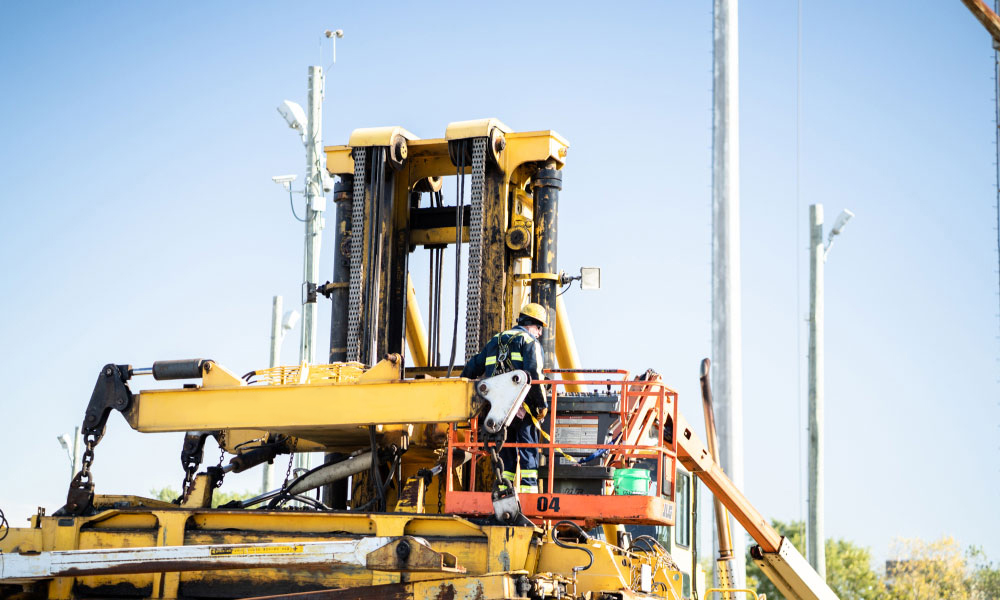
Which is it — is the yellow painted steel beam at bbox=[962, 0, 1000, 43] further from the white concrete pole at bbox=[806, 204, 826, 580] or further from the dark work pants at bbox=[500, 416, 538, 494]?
the white concrete pole at bbox=[806, 204, 826, 580]

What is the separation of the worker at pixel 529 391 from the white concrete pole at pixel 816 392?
480 inches

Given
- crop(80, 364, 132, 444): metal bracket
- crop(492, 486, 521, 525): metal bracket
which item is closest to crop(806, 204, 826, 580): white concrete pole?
crop(492, 486, 521, 525): metal bracket

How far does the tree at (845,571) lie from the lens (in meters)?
44.0

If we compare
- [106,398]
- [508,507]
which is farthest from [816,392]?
[106,398]

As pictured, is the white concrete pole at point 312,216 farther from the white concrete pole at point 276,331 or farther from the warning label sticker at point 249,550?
the warning label sticker at point 249,550

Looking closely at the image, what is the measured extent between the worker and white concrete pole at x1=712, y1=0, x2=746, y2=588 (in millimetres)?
4572

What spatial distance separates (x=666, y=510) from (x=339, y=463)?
3011 millimetres

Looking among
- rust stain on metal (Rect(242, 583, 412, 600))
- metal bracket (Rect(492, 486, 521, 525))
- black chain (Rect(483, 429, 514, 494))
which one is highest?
black chain (Rect(483, 429, 514, 494))

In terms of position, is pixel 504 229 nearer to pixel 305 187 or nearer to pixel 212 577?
pixel 212 577

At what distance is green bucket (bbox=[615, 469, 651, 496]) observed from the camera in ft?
32.4

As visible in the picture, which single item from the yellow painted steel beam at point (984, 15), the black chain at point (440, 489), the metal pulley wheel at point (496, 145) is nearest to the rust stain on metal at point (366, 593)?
the black chain at point (440, 489)

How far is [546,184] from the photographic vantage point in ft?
38.6

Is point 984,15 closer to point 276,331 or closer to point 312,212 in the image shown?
point 312,212

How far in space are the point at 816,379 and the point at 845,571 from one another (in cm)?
2570
